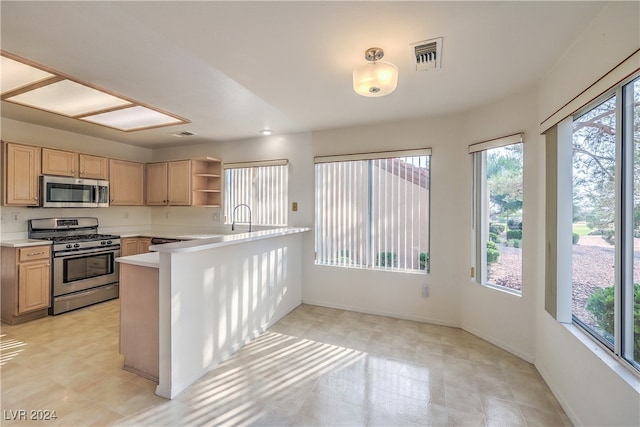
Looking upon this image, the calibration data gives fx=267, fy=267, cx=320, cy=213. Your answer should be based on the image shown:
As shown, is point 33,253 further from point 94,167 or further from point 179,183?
point 179,183

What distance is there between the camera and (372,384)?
214cm

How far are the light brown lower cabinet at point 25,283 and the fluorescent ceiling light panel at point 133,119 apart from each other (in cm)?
178

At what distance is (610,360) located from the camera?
1.49 meters

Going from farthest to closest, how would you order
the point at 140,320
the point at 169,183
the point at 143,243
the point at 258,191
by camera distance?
the point at 169,183 → the point at 143,243 → the point at 258,191 → the point at 140,320

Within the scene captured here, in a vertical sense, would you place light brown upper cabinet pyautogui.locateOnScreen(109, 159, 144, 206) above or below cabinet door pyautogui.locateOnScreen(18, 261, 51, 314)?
above

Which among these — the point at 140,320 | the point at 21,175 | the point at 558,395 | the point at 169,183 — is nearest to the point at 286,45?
the point at 140,320

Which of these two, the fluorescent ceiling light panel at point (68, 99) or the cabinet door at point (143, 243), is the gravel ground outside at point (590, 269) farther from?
the cabinet door at point (143, 243)

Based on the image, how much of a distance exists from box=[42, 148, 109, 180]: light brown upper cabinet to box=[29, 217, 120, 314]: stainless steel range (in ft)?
2.36

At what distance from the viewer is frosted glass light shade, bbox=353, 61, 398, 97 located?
172 centimetres

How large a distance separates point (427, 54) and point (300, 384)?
8.83ft

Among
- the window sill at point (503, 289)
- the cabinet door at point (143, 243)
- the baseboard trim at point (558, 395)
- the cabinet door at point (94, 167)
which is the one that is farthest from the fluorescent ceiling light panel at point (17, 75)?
the baseboard trim at point (558, 395)

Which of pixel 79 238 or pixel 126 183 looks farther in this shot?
pixel 126 183

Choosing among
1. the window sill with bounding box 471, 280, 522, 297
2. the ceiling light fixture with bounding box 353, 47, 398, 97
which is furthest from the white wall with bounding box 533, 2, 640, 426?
the ceiling light fixture with bounding box 353, 47, 398, 97

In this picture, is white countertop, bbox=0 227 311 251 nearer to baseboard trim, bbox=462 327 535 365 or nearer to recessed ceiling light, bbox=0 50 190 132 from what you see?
recessed ceiling light, bbox=0 50 190 132
